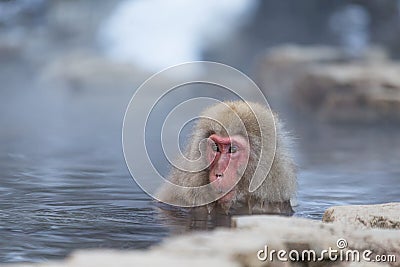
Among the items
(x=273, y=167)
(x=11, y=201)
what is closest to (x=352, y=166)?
(x=273, y=167)

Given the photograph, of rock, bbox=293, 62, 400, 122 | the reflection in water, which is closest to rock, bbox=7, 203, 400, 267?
the reflection in water

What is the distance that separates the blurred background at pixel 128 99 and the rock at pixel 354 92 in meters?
0.02

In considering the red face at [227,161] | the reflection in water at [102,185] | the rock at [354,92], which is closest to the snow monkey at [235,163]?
the red face at [227,161]

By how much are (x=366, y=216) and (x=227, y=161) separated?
0.87 meters

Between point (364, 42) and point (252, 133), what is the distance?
51.8 feet

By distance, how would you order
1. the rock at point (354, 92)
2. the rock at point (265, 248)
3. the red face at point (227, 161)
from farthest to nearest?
the rock at point (354, 92), the red face at point (227, 161), the rock at point (265, 248)

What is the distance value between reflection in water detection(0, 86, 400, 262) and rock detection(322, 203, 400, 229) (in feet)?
1.90

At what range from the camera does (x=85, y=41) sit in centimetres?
1992

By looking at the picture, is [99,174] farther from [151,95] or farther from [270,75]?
[270,75]

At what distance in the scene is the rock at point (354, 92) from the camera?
1180 cm

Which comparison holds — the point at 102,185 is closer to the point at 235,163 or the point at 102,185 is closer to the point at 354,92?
the point at 235,163

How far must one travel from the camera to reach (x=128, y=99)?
16922mm

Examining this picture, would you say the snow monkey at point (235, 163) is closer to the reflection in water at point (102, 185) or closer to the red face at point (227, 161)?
the red face at point (227, 161)

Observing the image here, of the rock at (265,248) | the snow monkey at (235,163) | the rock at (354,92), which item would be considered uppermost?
the rock at (354,92)
